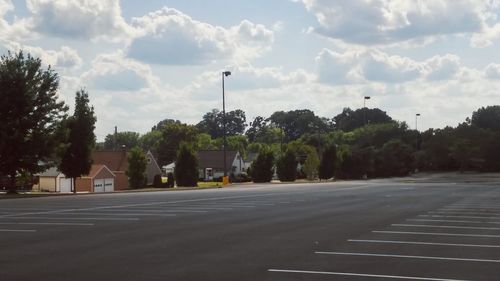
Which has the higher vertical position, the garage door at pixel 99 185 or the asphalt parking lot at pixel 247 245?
the garage door at pixel 99 185

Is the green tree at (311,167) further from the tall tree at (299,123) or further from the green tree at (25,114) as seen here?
the tall tree at (299,123)

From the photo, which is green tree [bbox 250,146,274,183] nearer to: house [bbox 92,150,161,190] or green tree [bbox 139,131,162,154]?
house [bbox 92,150,161,190]

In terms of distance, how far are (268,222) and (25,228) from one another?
254 inches

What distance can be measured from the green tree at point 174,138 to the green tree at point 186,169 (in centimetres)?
5568

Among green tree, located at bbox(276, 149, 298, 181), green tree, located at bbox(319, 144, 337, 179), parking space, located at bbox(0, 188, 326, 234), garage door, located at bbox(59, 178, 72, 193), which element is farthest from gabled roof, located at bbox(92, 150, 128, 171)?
parking space, located at bbox(0, 188, 326, 234)

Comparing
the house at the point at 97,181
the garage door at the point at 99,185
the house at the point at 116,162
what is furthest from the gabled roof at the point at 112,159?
the garage door at the point at 99,185

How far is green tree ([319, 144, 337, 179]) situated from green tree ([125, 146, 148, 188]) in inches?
1036

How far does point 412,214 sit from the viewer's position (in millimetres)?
22234

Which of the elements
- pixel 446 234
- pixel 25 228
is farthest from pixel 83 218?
pixel 446 234

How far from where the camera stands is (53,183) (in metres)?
69.8

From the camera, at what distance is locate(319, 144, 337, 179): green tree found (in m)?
80.6

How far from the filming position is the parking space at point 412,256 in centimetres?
996

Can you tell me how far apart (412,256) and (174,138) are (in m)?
109

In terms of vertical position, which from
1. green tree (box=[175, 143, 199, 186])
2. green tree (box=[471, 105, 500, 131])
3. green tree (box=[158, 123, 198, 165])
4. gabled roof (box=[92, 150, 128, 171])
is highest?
→ green tree (box=[471, 105, 500, 131])
